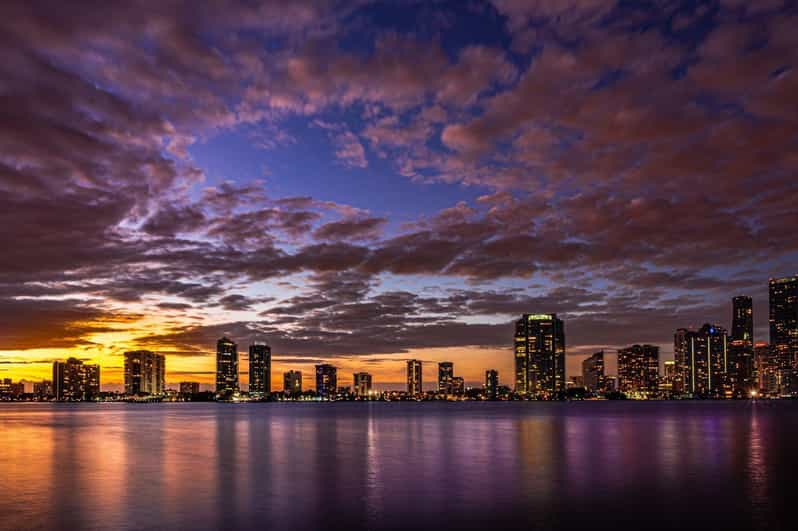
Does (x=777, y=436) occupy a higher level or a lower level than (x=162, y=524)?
lower

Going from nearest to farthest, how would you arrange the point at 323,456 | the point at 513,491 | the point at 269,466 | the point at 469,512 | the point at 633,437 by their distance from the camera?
1. the point at 469,512
2. the point at 513,491
3. the point at 269,466
4. the point at 323,456
5. the point at 633,437

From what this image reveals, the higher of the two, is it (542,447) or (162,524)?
(162,524)

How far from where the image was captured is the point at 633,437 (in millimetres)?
85625

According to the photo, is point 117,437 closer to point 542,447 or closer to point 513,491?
point 542,447

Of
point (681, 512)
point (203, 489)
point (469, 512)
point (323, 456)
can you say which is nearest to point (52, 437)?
point (323, 456)

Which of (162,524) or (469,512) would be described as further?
(469,512)

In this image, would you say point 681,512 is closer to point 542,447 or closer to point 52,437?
point 542,447

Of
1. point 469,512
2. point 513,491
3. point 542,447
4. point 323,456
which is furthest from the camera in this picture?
point 542,447

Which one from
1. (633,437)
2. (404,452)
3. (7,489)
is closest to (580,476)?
(404,452)

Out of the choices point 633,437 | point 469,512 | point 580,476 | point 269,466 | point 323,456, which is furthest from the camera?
point 633,437

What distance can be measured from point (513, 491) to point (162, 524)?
19.5 meters

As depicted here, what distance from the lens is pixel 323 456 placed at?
197ft

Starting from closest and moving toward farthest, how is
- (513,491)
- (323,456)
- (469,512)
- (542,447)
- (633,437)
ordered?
1. (469,512)
2. (513,491)
3. (323,456)
4. (542,447)
5. (633,437)

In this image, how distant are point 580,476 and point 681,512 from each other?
13164mm
